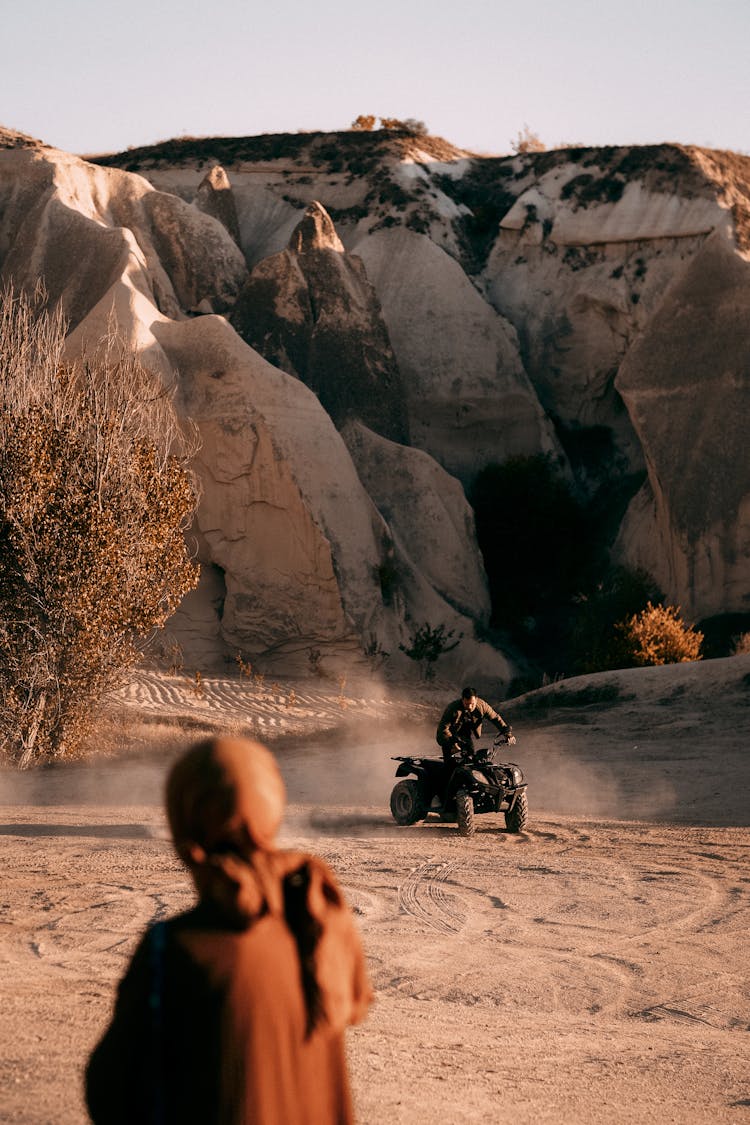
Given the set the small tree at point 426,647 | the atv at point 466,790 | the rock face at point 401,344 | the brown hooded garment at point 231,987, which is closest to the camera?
the brown hooded garment at point 231,987

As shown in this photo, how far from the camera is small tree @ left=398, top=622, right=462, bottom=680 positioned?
30.0 metres

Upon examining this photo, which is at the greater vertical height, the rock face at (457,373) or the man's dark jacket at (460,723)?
the rock face at (457,373)

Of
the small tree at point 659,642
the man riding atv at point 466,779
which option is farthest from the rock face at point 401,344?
the man riding atv at point 466,779

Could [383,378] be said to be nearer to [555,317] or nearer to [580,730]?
[555,317]

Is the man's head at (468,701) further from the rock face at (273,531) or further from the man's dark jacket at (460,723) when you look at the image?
the rock face at (273,531)

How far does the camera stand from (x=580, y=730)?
2186 cm

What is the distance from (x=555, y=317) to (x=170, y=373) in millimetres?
17980

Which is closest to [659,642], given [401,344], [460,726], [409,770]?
[409,770]

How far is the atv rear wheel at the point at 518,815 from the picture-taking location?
46.5 feet

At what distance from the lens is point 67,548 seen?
2003 centimetres

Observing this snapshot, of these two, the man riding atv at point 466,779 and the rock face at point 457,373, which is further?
the rock face at point 457,373

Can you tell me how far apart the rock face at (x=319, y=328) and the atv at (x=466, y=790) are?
70.3ft

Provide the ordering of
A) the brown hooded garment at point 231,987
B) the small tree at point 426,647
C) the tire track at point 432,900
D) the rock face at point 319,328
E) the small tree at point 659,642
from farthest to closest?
the rock face at point 319,328, the small tree at point 426,647, the small tree at point 659,642, the tire track at point 432,900, the brown hooded garment at point 231,987

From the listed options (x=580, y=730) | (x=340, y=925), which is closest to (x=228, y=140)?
(x=580, y=730)
